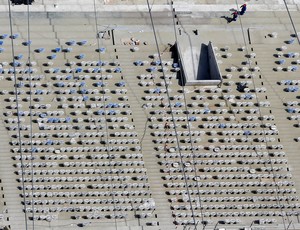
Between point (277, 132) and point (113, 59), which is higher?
point (113, 59)

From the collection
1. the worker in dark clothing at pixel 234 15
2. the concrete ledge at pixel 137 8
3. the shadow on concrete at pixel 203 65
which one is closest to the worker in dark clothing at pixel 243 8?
the worker in dark clothing at pixel 234 15

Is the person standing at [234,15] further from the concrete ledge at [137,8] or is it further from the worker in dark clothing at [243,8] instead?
the concrete ledge at [137,8]

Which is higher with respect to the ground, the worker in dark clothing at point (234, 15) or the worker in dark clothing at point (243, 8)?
the worker in dark clothing at point (243, 8)

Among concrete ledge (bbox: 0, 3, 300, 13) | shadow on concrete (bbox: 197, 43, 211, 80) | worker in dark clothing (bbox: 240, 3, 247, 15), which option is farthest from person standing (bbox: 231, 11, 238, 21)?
shadow on concrete (bbox: 197, 43, 211, 80)

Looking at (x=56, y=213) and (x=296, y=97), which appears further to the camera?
(x=296, y=97)

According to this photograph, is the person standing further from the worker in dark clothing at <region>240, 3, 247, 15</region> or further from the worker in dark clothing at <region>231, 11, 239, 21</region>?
the worker in dark clothing at <region>240, 3, 247, 15</region>

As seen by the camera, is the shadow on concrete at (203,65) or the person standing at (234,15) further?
the person standing at (234,15)

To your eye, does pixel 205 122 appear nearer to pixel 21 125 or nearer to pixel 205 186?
pixel 205 186

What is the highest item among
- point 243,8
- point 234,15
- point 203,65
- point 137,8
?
point 137,8

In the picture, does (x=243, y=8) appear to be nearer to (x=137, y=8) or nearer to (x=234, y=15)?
(x=234, y=15)

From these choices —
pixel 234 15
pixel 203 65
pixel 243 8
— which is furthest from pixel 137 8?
pixel 243 8

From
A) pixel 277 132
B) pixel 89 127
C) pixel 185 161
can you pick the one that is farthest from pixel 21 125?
pixel 277 132
